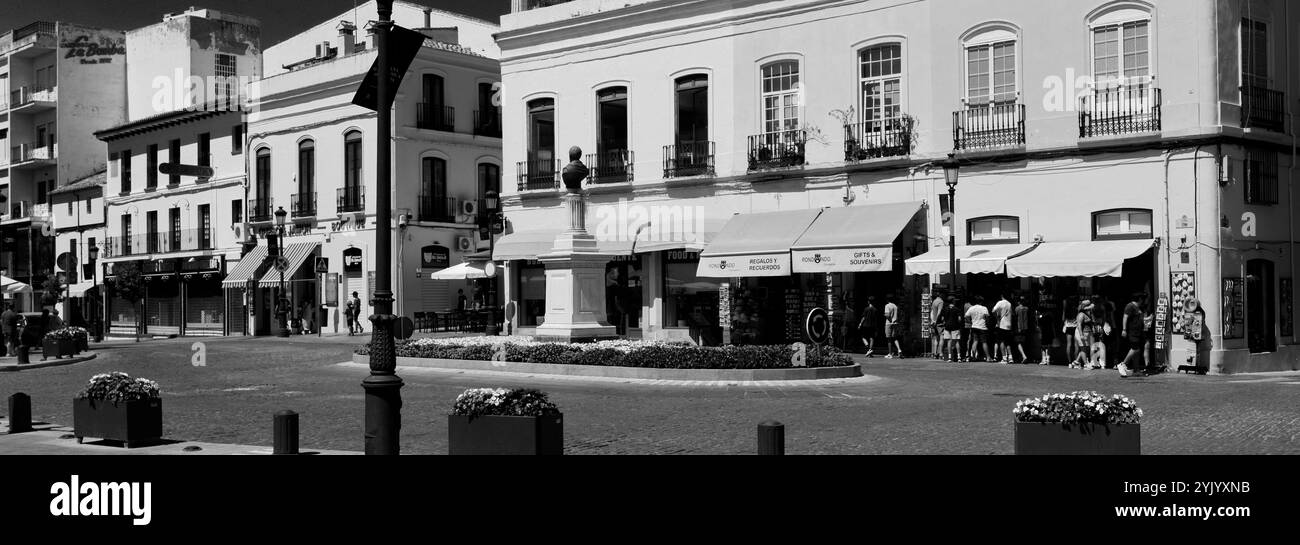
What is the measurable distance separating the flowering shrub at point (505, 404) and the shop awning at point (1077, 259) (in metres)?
16.1

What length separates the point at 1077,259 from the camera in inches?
921

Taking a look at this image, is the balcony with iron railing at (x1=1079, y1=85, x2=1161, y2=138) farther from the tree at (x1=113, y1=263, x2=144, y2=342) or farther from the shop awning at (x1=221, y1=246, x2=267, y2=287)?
the tree at (x1=113, y1=263, x2=144, y2=342)

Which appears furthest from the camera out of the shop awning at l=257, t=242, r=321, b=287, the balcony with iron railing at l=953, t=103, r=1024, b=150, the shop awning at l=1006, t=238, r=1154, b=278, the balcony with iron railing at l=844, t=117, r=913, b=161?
the shop awning at l=257, t=242, r=321, b=287

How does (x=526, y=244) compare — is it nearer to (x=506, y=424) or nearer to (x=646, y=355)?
(x=646, y=355)

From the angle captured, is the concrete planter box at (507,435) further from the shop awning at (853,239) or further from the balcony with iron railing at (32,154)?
the balcony with iron railing at (32,154)

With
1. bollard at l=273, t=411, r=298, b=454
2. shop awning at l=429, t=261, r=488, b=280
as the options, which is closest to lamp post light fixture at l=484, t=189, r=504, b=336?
shop awning at l=429, t=261, r=488, b=280

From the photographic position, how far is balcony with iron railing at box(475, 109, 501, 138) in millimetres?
44272

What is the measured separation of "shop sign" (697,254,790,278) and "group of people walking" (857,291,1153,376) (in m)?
2.29

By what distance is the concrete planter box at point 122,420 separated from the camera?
40.7ft

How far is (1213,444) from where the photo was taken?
12.1m

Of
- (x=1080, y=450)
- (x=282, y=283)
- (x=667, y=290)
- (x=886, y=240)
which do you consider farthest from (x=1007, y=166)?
(x=282, y=283)

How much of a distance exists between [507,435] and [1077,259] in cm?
1673

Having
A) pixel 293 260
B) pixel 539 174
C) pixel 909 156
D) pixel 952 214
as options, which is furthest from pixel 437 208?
pixel 952 214

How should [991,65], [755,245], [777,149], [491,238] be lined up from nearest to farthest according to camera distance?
[991,65] → [755,245] → [777,149] → [491,238]
